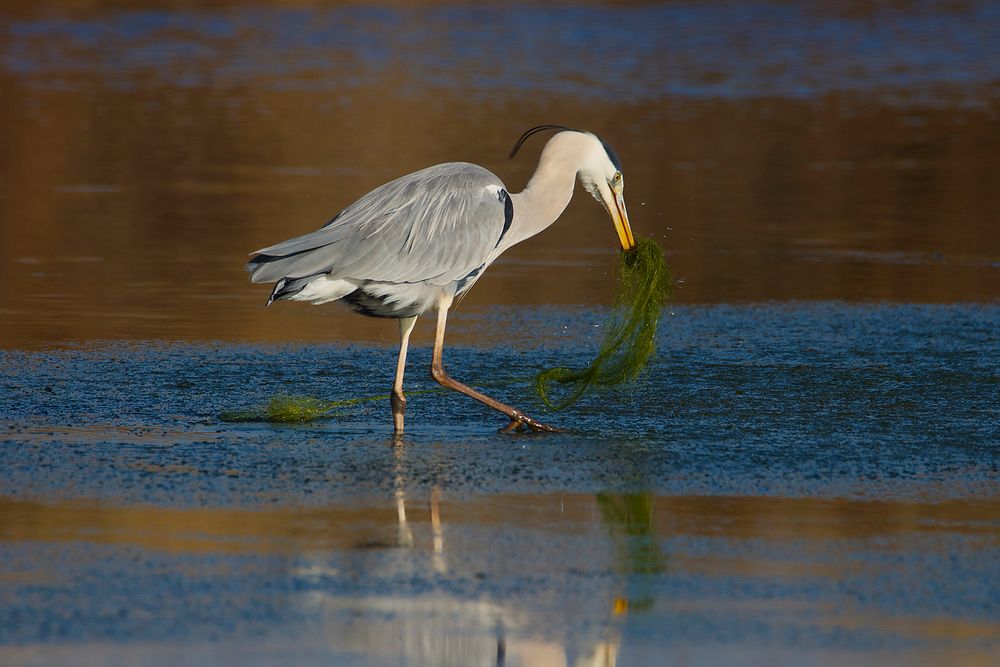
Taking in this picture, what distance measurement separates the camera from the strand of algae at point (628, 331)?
9.41 m

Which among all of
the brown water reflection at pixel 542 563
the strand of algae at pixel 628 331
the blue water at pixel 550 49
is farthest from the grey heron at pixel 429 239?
the blue water at pixel 550 49

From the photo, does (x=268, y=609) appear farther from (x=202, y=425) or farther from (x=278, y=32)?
(x=278, y=32)

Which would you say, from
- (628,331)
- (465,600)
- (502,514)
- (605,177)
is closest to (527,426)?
(628,331)

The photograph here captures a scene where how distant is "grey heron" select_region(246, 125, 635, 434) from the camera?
879 centimetres

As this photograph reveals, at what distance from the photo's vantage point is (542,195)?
948 cm

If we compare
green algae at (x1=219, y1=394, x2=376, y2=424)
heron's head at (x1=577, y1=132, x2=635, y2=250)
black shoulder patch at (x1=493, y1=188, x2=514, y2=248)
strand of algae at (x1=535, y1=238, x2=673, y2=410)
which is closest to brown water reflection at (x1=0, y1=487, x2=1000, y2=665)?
green algae at (x1=219, y1=394, x2=376, y2=424)

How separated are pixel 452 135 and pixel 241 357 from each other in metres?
12.6

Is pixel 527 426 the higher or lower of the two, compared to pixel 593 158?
lower

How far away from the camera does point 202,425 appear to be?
340 inches

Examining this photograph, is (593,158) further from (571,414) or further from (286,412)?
(286,412)

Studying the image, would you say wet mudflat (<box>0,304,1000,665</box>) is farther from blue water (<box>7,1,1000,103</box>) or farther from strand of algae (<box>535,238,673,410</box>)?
blue water (<box>7,1,1000,103</box>)

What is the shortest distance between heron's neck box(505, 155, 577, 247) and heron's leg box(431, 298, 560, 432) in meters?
0.63

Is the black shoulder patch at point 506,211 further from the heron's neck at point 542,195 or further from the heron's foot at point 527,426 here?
the heron's foot at point 527,426

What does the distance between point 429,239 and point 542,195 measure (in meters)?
0.80
